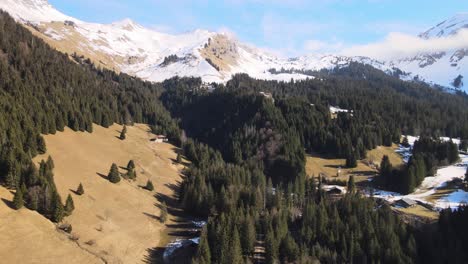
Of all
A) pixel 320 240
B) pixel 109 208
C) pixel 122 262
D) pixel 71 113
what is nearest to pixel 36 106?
pixel 71 113

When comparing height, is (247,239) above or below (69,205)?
below

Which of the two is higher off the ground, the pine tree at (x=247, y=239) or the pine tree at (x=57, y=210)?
the pine tree at (x=57, y=210)

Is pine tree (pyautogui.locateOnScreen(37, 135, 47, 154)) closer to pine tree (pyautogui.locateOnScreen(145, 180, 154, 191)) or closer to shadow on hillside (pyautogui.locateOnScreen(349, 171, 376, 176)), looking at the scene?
pine tree (pyautogui.locateOnScreen(145, 180, 154, 191))

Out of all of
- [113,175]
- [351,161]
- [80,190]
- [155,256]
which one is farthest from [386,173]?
[80,190]

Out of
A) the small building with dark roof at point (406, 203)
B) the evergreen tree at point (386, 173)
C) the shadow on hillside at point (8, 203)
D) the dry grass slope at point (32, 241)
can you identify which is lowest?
the dry grass slope at point (32, 241)

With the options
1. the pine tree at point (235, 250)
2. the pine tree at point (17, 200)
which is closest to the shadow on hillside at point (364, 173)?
the pine tree at point (235, 250)

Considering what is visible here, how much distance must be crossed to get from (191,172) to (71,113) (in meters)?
45.3

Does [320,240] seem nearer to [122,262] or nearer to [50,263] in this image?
[122,262]

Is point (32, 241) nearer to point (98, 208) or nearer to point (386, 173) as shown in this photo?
point (98, 208)

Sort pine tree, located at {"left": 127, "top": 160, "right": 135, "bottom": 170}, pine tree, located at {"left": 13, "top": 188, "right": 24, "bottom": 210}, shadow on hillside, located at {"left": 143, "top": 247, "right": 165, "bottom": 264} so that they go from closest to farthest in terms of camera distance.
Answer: pine tree, located at {"left": 13, "top": 188, "right": 24, "bottom": 210} < shadow on hillside, located at {"left": 143, "top": 247, "right": 165, "bottom": 264} < pine tree, located at {"left": 127, "top": 160, "right": 135, "bottom": 170}

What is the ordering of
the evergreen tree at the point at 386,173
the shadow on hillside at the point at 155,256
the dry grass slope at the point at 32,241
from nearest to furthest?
the dry grass slope at the point at 32,241, the shadow on hillside at the point at 155,256, the evergreen tree at the point at 386,173

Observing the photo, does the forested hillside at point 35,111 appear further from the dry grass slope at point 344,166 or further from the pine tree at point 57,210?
the dry grass slope at point 344,166

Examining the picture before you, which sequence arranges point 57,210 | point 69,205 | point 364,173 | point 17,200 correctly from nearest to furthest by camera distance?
point 17,200 < point 57,210 < point 69,205 < point 364,173

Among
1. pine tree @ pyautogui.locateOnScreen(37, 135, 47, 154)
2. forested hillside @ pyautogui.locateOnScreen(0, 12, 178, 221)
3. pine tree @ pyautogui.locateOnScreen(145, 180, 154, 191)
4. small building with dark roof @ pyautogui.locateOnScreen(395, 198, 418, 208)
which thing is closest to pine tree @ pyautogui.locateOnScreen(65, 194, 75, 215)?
forested hillside @ pyautogui.locateOnScreen(0, 12, 178, 221)
